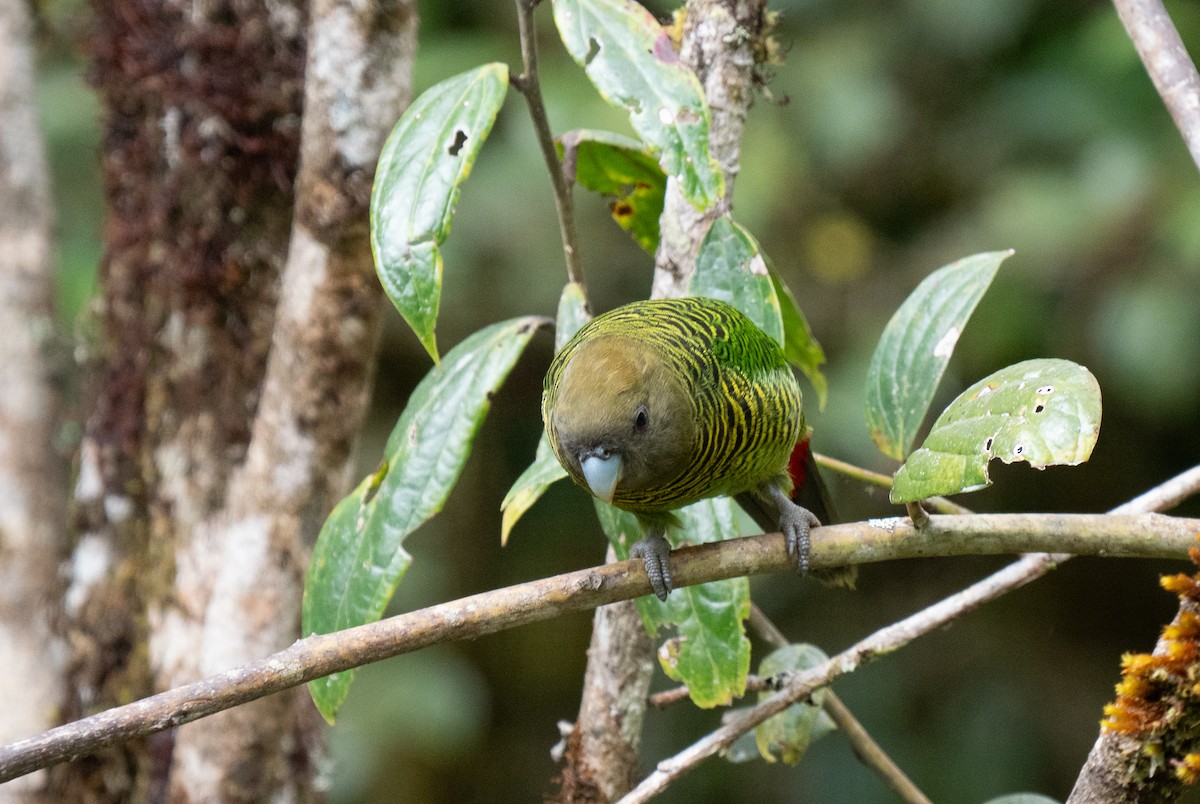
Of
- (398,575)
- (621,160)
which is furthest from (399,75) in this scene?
(398,575)

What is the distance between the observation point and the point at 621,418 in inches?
81.1

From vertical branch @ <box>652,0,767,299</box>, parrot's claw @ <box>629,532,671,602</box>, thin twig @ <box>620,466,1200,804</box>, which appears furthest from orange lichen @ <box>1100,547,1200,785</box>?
vertical branch @ <box>652,0,767,299</box>

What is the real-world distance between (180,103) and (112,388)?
2.70 ft

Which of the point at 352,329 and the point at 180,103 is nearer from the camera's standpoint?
the point at 352,329

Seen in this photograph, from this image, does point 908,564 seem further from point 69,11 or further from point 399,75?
point 69,11

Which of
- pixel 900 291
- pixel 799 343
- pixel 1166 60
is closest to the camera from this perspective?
pixel 1166 60

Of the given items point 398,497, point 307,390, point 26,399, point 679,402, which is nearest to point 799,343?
point 679,402

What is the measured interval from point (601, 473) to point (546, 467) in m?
0.25

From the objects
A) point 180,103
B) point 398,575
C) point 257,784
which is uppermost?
point 180,103

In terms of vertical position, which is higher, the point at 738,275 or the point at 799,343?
the point at 738,275

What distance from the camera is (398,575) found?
2.21 meters

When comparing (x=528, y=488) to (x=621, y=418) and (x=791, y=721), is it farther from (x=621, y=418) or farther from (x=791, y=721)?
(x=791, y=721)

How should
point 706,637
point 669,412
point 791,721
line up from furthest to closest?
Result: 1. point 791,721
2. point 706,637
3. point 669,412

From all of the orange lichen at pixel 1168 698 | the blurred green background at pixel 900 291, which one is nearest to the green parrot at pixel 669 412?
the orange lichen at pixel 1168 698
